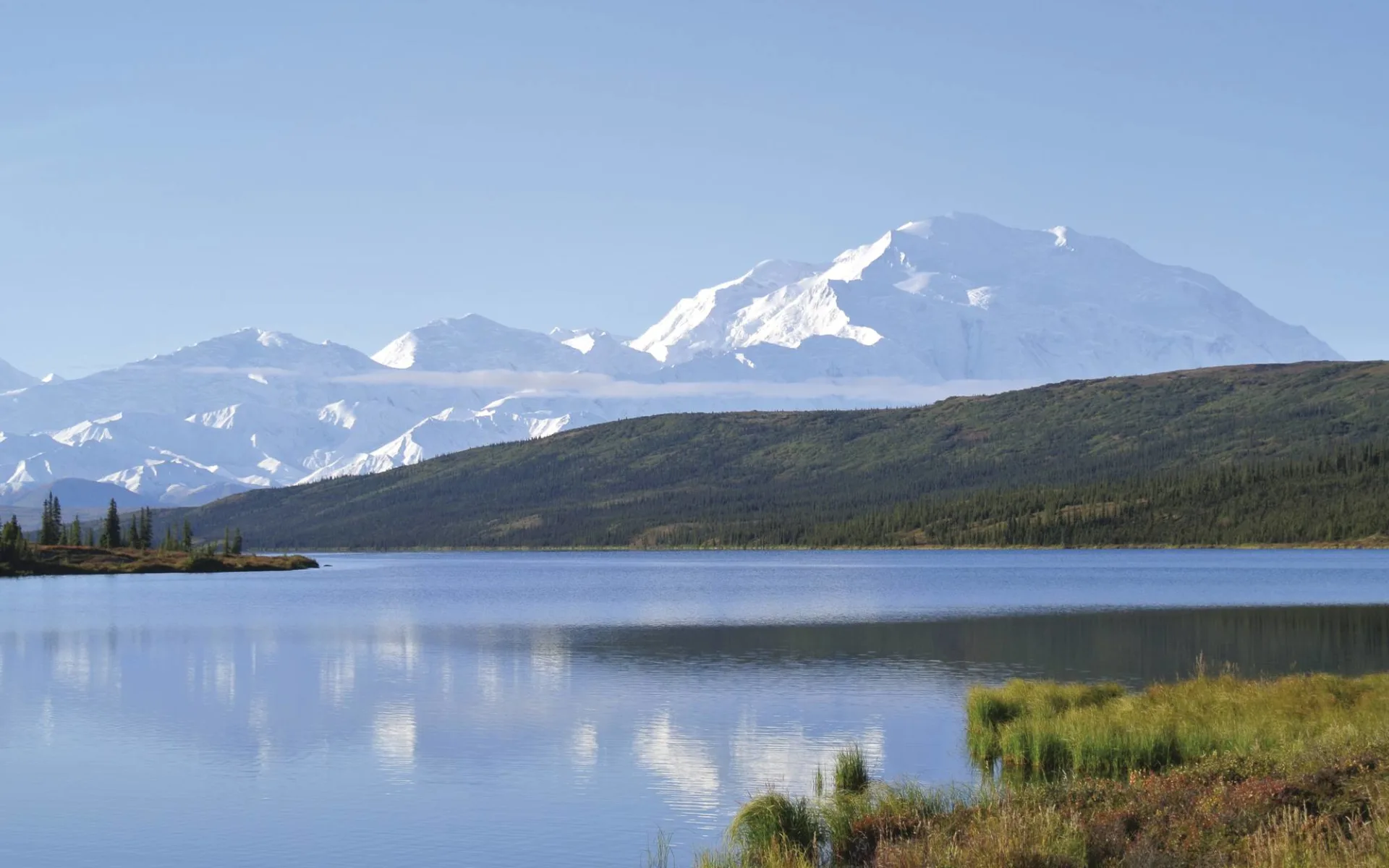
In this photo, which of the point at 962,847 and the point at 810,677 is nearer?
the point at 962,847

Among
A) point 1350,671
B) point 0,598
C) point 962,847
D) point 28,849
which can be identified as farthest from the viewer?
point 0,598

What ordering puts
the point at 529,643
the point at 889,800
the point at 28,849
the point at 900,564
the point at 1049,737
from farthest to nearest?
the point at 900,564, the point at 529,643, the point at 1049,737, the point at 28,849, the point at 889,800

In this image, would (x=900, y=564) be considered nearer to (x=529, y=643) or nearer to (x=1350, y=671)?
(x=529, y=643)

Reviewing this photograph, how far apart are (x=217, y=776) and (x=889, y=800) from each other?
19.6 meters

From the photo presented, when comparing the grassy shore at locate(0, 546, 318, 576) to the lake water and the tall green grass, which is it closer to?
the lake water

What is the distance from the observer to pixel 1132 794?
88.3 feet

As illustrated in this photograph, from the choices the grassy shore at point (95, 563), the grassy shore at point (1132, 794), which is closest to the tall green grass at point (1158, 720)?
the grassy shore at point (1132, 794)

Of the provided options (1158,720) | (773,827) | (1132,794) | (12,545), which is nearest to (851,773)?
(1158,720)

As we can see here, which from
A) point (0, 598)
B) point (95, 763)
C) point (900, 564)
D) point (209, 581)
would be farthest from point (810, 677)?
point (900, 564)

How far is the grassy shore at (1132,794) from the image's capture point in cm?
2194

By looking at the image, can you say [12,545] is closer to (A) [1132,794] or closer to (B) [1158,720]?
(B) [1158,720]

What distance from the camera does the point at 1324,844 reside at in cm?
2084

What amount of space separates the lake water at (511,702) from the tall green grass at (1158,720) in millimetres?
1684

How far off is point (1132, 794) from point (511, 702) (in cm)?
3090
